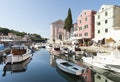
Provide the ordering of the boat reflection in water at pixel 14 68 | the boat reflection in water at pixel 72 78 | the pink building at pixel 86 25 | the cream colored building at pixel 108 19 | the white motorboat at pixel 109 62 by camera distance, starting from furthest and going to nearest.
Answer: the pink building at pixel 86 25 < the cream colored building at pixel 108 19 < the boat reflection in water at pixel 14 68 < the white motorboat at pixel 109 62 < the boat reflection in water at pixel 72 78

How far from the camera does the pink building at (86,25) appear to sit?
5233cm

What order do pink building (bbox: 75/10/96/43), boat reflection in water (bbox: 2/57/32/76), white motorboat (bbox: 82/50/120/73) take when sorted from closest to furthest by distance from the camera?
white motorboat (bbox: 82/50/120/73), boat reflection in water (bbox: 2/57/32/76), pink building (bbox: 75/10/96/43)

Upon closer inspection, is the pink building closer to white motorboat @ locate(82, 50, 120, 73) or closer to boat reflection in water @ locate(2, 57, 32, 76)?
white motorboat @ locate(82, 50, 120, 73)

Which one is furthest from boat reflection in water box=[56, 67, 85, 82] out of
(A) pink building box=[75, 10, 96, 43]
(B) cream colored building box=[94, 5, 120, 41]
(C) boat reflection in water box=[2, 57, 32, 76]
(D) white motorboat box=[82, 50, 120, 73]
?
(A) pink building box=[75, 10, 96, 43]

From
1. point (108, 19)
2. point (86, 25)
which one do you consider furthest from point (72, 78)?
point (86, 25)

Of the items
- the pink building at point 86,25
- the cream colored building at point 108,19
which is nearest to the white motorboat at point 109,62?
the cream colored building at point 108,19

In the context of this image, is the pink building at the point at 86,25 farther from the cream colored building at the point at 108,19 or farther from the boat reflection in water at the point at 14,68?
the boat reflection in water at the point at 14,68

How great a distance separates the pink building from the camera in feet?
172

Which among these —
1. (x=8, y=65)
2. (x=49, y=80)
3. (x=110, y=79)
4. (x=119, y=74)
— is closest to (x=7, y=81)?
(x=49, y=80)

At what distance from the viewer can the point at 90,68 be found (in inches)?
806

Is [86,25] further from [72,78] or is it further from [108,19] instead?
[72,78]

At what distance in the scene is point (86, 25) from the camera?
179ft

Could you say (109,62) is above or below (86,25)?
below

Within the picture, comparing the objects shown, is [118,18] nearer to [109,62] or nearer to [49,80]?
[109,62]
